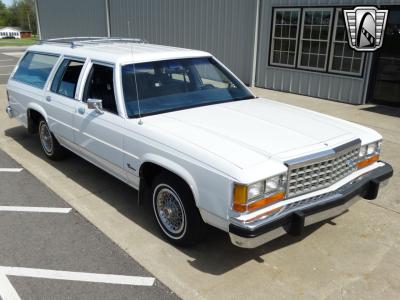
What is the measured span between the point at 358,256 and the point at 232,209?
149 centimetres

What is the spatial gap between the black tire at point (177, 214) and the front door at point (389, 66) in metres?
7.59

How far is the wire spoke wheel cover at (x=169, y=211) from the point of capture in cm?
364

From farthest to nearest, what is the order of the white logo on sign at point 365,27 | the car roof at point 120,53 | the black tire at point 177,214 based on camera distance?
the white logo on sign at point 365,27 < the car roof at point 120,53 < the black tire at point 177,214

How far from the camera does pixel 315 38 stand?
1047 cm

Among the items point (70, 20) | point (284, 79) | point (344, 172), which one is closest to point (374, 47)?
point (284, 79)

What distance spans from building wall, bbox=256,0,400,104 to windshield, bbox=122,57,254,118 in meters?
5.95

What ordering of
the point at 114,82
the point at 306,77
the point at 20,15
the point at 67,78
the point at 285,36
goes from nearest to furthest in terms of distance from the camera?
1. the point at 114,82
2. the point at 67,78
3. the point at 306,77
4. the point at 285,36
5. the point at 20,15

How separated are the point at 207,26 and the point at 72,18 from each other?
453 inches

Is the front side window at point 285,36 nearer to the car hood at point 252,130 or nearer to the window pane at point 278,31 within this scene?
the window pane at point 278,31

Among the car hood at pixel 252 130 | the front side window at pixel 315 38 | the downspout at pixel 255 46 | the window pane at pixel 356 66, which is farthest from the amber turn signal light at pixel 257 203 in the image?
the downspout at pixel 255 46

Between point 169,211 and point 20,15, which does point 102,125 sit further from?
point 20,15

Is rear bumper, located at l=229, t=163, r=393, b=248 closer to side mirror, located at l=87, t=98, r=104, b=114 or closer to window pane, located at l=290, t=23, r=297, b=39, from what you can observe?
side mirror, located at l=87, t=98, r=104, b=114

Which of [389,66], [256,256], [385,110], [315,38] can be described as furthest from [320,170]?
[315,38]

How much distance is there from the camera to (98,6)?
1875cm
